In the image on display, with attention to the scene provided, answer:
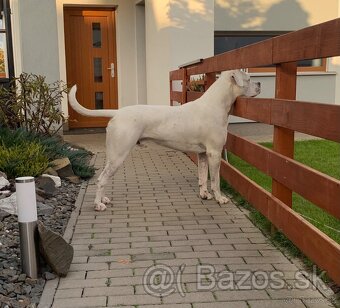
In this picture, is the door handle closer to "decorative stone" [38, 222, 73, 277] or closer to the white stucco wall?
the white stucco wall

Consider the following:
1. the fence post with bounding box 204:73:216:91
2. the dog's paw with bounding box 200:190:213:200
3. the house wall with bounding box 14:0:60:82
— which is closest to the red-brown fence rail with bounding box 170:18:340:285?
the dog's paw with bounding box 200:190:213:200

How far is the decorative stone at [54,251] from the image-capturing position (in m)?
3.43

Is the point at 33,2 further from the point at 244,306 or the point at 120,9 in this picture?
the point at 244,306

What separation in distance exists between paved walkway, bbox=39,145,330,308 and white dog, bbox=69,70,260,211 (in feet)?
1.52

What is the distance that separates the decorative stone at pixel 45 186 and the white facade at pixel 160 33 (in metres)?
3.71

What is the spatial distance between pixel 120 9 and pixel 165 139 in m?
7.28

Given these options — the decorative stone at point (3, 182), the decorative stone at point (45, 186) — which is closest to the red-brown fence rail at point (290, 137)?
the decorative stone at point (45, 186)

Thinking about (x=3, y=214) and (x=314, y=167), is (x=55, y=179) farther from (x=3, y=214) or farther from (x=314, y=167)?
(x=314, y=167)

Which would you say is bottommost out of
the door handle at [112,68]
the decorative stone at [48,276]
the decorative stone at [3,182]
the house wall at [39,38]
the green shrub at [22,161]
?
the decorative stone at [48,276]

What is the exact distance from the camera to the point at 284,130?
13.5 ft

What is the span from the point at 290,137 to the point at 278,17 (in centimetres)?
822

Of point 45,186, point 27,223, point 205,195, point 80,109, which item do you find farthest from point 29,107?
point 27,223

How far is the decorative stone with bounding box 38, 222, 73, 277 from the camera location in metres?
3.43

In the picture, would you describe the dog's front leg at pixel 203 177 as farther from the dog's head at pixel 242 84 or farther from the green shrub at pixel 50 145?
the green shrub at pixel 50 145
